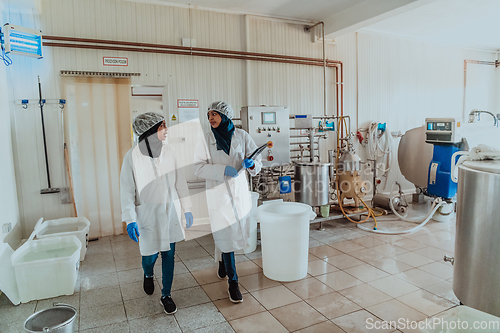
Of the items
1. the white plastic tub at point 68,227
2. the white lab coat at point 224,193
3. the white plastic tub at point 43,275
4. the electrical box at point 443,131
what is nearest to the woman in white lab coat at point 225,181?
the white lab coat at point 224,193

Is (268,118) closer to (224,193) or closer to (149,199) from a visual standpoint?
(224,193)

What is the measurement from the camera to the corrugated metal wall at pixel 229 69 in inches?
147

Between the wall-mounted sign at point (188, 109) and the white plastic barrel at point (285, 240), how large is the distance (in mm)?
1952

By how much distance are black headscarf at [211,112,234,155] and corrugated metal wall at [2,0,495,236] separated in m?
1.83

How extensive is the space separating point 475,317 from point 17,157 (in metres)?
4.21

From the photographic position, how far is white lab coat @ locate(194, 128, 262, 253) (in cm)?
261

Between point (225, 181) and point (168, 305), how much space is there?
3.25 ft

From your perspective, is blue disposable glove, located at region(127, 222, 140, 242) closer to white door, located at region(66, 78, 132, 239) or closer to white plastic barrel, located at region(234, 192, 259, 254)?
white plastic barrel, located at region(234, 192, 259, 254)

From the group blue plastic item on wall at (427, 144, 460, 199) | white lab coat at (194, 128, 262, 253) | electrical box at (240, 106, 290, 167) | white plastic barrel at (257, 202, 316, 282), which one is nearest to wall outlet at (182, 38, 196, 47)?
electrical box at (240, 106, 290, 167)

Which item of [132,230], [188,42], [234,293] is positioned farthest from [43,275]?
[188,42]

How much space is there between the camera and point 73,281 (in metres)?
2.70

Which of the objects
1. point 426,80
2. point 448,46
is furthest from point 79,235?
point 448,46

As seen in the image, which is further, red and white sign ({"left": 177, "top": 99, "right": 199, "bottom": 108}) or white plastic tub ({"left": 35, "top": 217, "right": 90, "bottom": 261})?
red and white sign ({"left": 177, "top": 99, "right": 199, "bottom": 108})

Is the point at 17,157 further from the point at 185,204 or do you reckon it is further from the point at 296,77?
the point at 296,77
